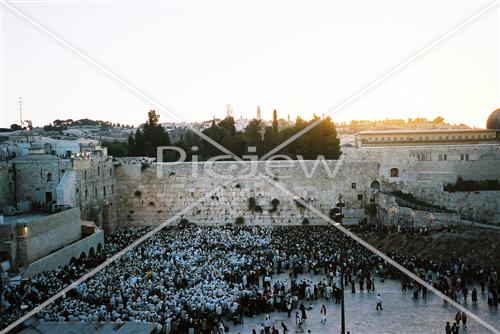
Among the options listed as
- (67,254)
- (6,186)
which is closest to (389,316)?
(67,254)

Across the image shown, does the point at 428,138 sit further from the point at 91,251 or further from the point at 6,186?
the point at 6,186

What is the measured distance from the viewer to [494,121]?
41.6 meters

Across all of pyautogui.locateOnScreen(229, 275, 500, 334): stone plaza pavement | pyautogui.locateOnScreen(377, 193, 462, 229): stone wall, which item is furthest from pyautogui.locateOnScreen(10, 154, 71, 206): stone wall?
pyautogui.locateOnScreen(377, 193, 462, 229): stone wall

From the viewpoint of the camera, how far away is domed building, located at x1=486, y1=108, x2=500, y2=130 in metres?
41.2

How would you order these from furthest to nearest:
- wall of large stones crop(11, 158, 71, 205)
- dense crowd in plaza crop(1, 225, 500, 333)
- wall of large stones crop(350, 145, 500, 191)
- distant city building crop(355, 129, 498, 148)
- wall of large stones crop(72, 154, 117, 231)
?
distant city building crop(355, 129, 498, 148) → wall of large stones crop(350, 145, 500, 191) → wall of large stones crop(11, 158, 71, 205) → wall of large stones crop(72, 154, 117, 231) → dense crowd in plaza crop(1, 225, 500, 333)

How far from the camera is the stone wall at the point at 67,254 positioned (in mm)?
17078

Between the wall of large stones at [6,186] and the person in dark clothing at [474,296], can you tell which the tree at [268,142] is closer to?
the wall of large stones at [6,186]

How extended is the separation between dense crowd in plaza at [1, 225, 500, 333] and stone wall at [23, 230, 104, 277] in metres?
0.38

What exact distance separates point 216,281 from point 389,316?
5.18 metres

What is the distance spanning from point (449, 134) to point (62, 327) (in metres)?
37.8

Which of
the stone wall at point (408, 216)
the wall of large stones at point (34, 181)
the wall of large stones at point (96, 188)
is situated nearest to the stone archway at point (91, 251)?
the wall of large stones at point (96, 188)

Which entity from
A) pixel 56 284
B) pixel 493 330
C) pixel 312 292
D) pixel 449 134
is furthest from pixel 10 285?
pixel 449 134

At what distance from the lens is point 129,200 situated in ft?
96.3

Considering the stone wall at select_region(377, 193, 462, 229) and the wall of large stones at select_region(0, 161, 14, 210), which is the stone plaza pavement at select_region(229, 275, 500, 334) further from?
the wall of large stones at select_region(0, 161, 14, 210)
